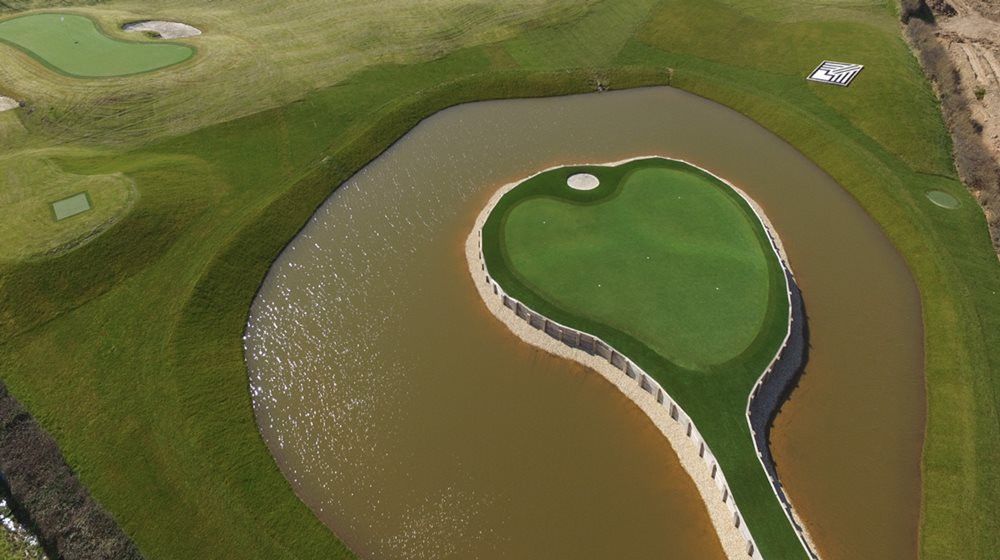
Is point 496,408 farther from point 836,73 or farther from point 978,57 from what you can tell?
point 978,57

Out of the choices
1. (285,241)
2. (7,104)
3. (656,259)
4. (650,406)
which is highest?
(656,259)

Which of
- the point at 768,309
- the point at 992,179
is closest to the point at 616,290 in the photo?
the point at 768,309

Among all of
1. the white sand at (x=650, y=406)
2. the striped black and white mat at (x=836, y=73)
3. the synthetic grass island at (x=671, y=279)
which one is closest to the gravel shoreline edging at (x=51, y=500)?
the white sand at (x=650, y=406)

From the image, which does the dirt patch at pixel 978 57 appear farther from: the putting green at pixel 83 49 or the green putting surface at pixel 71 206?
the putting green at pixel 83 49

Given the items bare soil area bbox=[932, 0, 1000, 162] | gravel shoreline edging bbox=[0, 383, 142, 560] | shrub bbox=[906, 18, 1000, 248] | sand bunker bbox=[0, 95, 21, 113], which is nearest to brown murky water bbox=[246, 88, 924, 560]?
gravel shoreline edging bbox=[0, 383, 142, 560]

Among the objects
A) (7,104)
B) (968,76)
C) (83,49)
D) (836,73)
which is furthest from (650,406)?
(83,49)

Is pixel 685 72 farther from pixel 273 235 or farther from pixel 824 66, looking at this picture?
pixel 273 235
